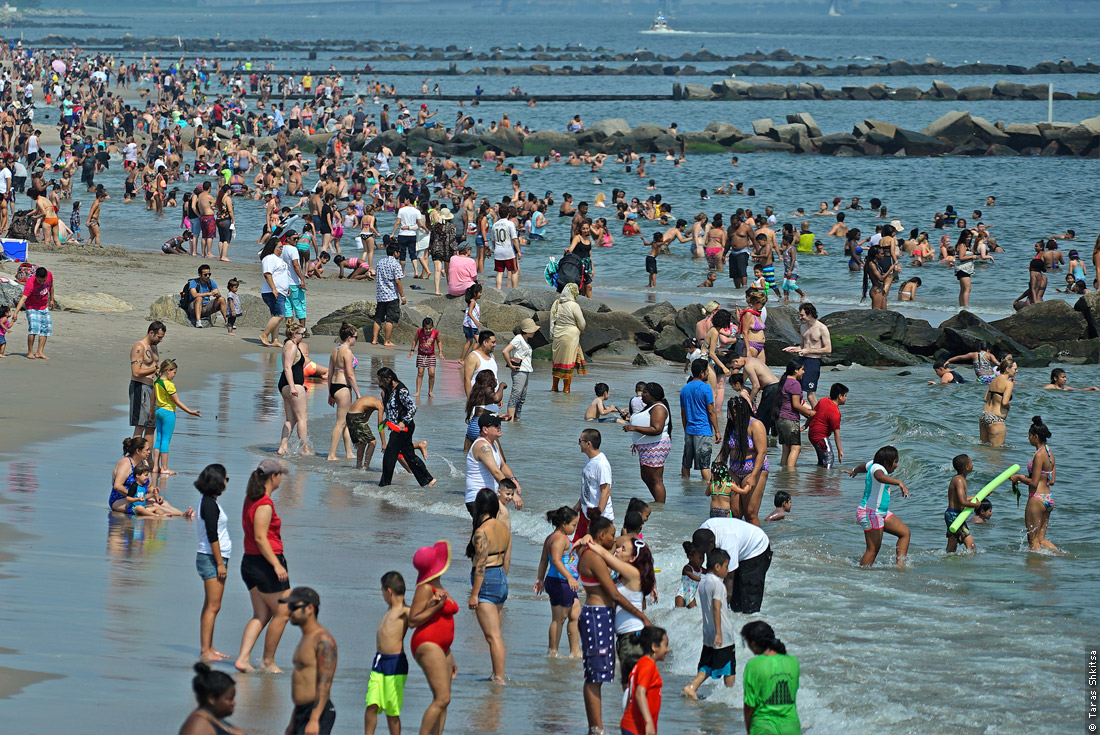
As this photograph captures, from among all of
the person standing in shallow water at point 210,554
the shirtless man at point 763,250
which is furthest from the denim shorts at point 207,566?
the shirtless man at point 763,250

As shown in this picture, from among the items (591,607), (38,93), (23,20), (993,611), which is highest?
(23,20)

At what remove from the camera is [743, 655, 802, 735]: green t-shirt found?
672 cm

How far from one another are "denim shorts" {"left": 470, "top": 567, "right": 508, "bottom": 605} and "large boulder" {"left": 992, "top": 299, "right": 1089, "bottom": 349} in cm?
1651

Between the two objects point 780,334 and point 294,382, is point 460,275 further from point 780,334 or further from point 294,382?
point 294,382

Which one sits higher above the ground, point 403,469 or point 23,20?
point 23,20

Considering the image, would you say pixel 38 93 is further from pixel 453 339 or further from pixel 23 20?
pixel 23 20

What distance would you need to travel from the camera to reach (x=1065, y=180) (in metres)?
49.2

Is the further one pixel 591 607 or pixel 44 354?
pixel 44 354

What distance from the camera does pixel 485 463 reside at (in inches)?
397

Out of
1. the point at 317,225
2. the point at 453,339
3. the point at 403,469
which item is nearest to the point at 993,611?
the point at 403,469

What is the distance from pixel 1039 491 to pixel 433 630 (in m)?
7.08

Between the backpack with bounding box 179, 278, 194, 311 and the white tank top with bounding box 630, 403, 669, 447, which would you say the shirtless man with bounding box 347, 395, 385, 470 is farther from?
the backpack with bounding box 179, 278, 194, 311

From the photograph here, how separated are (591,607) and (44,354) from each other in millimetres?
12066

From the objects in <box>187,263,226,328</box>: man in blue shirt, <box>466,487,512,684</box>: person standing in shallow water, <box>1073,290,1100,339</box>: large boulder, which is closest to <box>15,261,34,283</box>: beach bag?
<box>187,263,226,328</box>: man in blue shirt
